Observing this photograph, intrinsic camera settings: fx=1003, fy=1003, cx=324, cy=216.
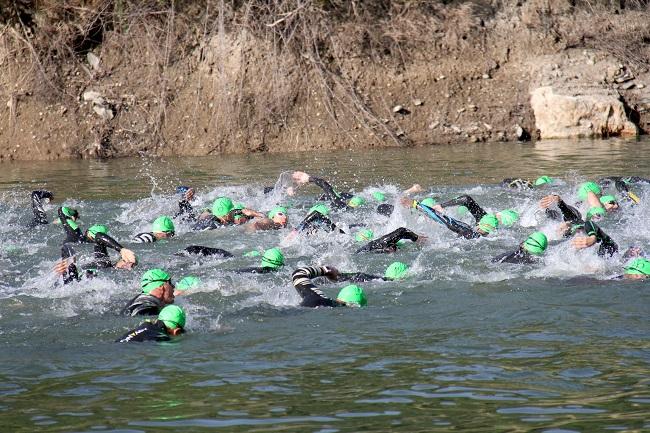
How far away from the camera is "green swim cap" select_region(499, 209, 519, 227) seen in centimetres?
1464

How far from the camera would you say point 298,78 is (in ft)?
86.6

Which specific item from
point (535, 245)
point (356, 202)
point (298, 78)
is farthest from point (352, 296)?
point (298, 78)

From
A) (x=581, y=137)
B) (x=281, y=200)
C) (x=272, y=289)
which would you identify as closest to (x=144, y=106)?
(x=281, y=200)

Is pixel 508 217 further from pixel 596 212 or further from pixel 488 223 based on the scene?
pixel 596 212

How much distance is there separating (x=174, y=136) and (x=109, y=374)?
1817 cm

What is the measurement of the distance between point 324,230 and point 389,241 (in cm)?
134

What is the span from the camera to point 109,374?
762 centimetres

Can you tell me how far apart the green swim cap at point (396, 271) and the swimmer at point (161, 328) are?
3097 mm

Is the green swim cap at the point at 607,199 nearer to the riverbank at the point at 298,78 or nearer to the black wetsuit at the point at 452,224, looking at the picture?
the black wetsuit at the point at 452,224

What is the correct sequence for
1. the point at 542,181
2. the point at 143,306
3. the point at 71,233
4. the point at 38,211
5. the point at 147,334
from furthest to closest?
1. the point at 542,181
2. the point at 38,211
3. the point at 71,233
4. the point at 143,306
5. the point at 147,334

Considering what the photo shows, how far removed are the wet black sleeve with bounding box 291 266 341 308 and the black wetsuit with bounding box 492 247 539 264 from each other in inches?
104

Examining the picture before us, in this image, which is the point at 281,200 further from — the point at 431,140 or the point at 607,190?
the point at 431,140

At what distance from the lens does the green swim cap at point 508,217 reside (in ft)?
48.0

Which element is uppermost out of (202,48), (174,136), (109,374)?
(202,48)
